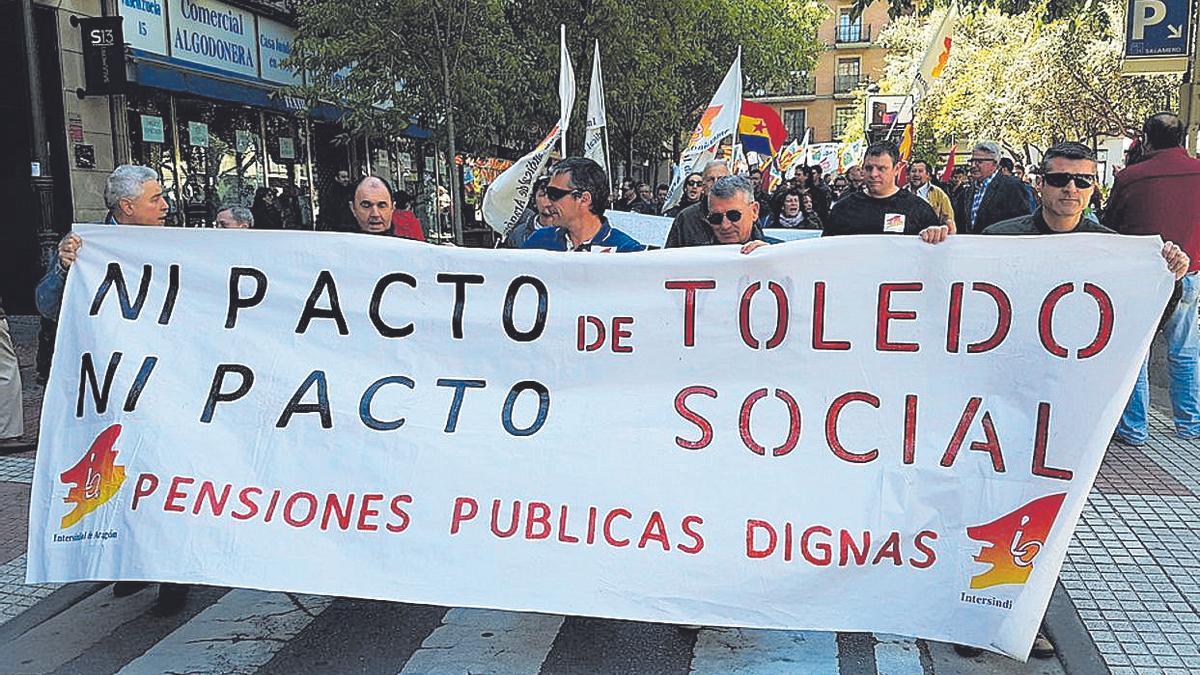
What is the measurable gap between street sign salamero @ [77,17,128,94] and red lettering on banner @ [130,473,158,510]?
9.48 metres

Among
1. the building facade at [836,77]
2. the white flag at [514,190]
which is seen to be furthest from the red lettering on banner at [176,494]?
the building facade at [836,77]

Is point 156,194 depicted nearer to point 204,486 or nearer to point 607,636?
point 204,486

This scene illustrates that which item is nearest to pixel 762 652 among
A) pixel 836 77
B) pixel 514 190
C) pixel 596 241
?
pixel 596 241

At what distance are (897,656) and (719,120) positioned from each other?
8.22 metres

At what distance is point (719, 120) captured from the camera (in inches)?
449

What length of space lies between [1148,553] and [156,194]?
4.73m

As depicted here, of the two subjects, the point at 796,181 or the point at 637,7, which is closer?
the point at 796,181

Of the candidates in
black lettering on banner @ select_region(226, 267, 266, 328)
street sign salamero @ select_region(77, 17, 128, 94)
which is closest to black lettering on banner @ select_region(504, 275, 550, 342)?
black lettering on banner @ select_region(226, 267, 266, 328)

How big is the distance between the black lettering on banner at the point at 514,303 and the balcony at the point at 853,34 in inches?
2932

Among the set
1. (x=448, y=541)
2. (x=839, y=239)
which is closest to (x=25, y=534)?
(x=448, y=541)

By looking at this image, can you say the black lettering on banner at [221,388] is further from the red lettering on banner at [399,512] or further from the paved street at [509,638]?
the paved street at [509,638]

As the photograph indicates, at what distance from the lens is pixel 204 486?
3.77 meters

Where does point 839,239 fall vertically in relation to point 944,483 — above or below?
above

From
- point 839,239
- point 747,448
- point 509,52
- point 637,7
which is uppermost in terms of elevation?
point 637,7
